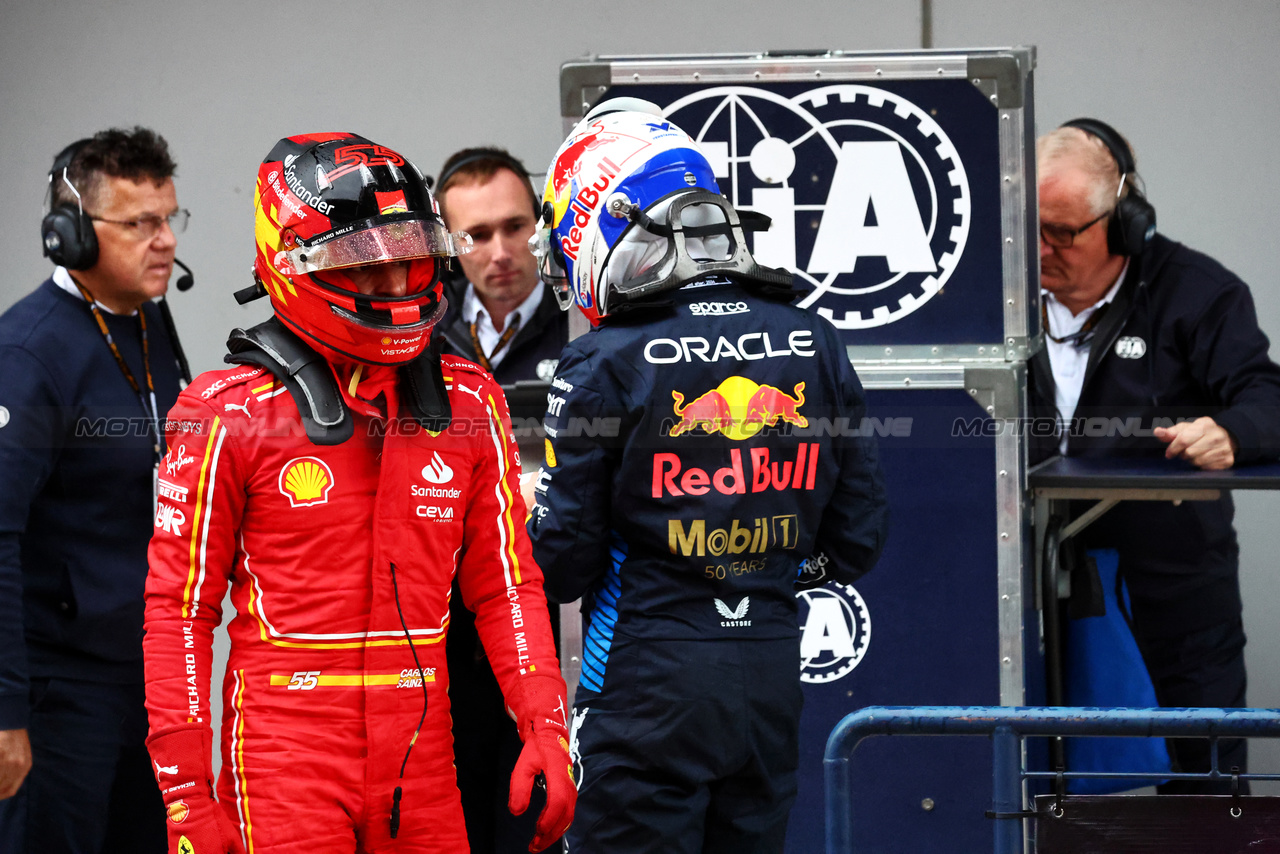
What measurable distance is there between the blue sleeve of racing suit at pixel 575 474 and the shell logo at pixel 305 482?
40 centimetres

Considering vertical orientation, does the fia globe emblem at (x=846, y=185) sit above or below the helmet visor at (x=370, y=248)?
above

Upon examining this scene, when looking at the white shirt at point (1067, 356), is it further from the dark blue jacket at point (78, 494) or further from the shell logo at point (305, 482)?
the dark blue jacket at point (78, 494)

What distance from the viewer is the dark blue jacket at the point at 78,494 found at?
275 centimetres

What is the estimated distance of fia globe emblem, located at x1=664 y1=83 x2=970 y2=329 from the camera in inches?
118

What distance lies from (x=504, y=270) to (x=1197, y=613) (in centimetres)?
211

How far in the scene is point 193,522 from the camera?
6.36 ft

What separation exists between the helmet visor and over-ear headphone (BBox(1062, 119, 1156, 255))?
215 cm

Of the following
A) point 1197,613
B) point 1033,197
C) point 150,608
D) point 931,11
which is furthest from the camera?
point 931,11

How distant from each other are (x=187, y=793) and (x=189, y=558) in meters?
0.34

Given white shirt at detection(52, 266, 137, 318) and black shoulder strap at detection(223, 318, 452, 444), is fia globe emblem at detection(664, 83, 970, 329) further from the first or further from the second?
white shirt at detection(52, 266, 137, 318)

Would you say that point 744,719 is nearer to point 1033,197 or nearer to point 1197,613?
point 1033,197

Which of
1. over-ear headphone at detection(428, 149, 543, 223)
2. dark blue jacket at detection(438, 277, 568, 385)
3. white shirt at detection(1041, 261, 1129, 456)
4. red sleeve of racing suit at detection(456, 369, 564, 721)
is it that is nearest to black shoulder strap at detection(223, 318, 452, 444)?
red sleeve of racing suit at detection(456, 369, 564, 721)

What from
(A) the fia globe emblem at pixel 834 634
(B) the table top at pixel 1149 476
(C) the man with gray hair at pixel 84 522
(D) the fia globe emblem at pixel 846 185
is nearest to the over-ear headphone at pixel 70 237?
(C) the man with gray hair at pixel 84 522

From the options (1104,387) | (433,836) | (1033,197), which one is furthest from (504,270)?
(433,836)
